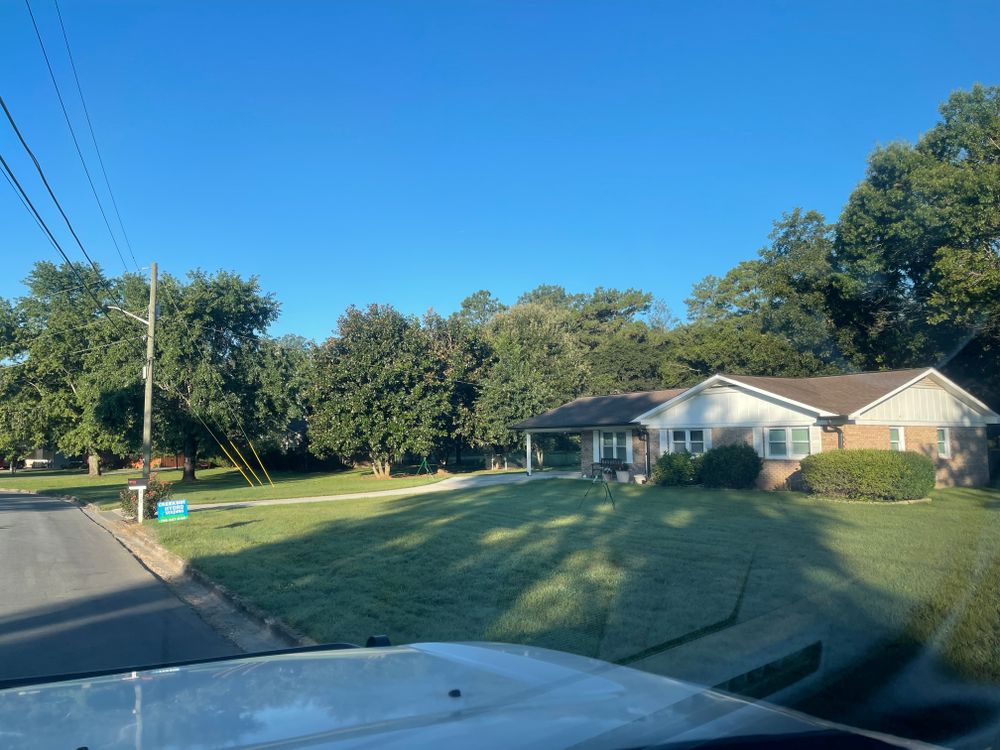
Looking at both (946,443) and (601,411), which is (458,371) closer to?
(601,411)

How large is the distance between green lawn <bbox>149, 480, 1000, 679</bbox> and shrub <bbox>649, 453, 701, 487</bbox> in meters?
7.68

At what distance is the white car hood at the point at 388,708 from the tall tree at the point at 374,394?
3713cm

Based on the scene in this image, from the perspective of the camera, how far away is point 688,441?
28266 mm

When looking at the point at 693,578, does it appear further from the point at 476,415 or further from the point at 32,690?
the point at 476,415

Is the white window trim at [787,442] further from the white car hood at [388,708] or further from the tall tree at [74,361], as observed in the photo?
the tall tree at [74,361]

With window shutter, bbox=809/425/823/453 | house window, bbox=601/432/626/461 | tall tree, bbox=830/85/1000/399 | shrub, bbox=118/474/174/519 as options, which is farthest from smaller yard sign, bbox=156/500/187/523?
tall tree, bbox=830/85/1000/399

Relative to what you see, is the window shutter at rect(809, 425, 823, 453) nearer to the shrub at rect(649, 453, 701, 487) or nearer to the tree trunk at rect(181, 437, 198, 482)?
the shrub at rect(649, 453, 701, 487)

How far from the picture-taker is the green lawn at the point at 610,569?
720 cm

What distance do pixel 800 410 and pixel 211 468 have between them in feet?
180

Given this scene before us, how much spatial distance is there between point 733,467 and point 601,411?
1006 cm

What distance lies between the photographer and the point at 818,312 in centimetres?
3875

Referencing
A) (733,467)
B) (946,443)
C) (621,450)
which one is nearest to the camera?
(733,467)

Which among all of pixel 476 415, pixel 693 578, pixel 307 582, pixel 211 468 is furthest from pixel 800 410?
pixel 211 468

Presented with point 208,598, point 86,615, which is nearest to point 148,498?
point 208,598
